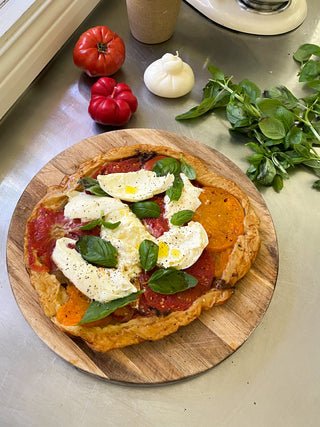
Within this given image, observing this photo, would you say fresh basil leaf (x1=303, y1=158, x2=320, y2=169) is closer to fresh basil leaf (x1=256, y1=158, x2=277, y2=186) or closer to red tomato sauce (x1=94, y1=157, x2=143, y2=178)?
fresh basil leaf (x1=256, y1=158, x2=277, y2=186)

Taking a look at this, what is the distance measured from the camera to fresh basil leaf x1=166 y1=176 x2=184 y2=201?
1601 millimetres

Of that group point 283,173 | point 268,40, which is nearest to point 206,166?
point 283,173

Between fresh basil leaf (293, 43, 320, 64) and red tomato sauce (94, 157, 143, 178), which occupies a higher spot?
fresh basil leaf (293, 43, 320, 64)

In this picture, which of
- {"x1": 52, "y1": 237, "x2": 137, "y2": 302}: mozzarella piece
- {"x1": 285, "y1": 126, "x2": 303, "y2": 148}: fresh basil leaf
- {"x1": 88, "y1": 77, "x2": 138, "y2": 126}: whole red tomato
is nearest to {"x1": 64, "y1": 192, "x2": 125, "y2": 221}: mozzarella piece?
{"x1": 52, "y1": 237, "x2": 137, "y2": 302}: mozzarella piece

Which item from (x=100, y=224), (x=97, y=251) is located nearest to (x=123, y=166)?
(x=100, y=224)

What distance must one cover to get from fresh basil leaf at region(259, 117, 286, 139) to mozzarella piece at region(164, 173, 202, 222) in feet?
1.26

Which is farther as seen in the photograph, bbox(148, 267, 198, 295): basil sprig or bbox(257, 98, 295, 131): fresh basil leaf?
bbox(257, 98, 295, 131): fresh basil leaf

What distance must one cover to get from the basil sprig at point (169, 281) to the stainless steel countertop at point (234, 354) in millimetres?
265

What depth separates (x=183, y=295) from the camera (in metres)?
1.49

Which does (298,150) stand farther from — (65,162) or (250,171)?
(65,162)

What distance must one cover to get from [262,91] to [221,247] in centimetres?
87

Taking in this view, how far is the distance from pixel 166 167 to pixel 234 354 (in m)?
0.62

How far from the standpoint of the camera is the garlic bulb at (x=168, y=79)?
1991mm

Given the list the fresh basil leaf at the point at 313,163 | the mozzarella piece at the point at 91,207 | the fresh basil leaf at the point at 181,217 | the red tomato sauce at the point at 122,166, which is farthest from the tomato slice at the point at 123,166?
the fresh basil leaf at the point at 313,163
